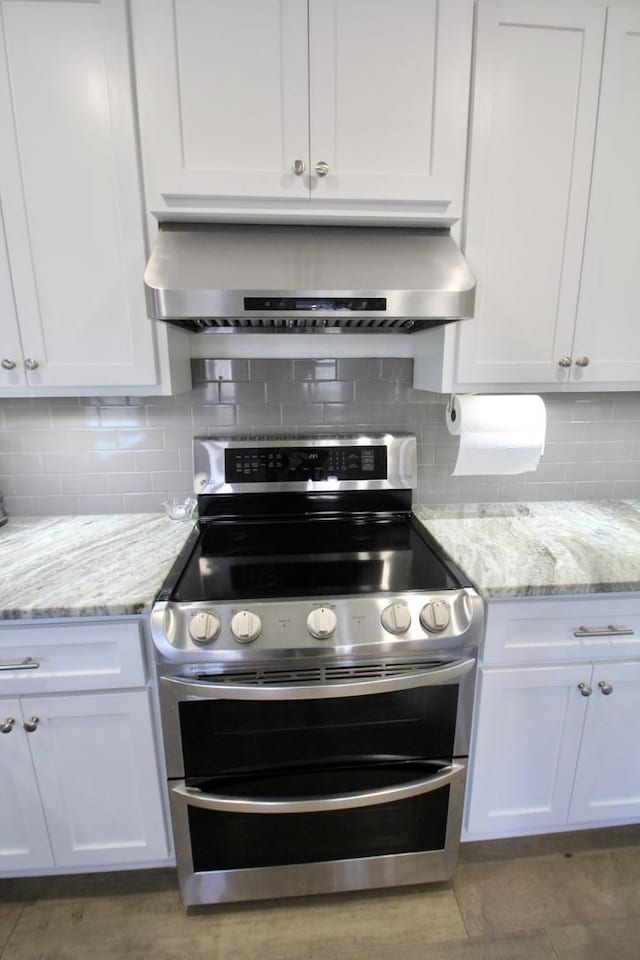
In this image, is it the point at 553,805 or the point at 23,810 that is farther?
the point at 553,805

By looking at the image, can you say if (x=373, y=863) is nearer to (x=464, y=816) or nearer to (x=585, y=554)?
(x=464, y=816)

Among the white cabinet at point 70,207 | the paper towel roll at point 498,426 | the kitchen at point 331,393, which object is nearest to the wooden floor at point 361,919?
the kitchen at point 331,393

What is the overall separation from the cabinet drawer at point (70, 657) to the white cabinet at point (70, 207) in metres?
0.67

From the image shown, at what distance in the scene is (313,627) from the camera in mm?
1016

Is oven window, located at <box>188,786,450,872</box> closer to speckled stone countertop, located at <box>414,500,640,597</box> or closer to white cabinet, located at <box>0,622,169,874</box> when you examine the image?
white cabinet, located at <box>0,622,169,874</box>

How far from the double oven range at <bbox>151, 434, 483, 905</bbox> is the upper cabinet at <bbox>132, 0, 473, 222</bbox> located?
3.16 ft

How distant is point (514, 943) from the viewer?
1194 mm

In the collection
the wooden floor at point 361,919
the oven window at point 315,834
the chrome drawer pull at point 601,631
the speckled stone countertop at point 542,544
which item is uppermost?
the speckled stone countertop at point 542,544

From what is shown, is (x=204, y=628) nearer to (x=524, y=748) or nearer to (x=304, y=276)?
(x=304, y=276)

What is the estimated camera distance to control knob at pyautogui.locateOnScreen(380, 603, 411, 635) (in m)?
1.04

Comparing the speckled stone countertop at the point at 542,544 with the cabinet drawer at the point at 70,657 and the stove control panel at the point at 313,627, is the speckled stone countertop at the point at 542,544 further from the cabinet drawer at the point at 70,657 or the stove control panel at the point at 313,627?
the cabinet drawer at the point at 70,657

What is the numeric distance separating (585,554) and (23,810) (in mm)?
1726

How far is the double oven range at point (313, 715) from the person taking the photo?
3.40 feet

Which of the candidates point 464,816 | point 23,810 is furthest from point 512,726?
point 23,810
